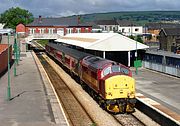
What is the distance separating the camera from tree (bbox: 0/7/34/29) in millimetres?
168750

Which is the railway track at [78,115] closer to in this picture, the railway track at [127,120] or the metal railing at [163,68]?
the railway track at [127,120]

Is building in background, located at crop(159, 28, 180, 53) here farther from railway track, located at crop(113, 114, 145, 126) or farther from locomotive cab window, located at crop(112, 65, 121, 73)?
railway track, located at crop(113, 114, 145, 126)

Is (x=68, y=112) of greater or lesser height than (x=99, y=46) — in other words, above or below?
below

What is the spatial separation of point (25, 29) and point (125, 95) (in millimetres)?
101622

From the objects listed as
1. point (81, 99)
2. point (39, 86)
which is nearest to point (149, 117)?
point (81, 99)

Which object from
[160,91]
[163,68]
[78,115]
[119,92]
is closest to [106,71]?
[119,92]

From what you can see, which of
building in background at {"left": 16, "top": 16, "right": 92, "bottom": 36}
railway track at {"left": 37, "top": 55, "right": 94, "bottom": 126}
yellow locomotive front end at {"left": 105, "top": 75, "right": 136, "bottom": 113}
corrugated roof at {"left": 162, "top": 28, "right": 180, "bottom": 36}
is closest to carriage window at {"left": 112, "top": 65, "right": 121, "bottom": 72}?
yellow locomotive front end at {"left": 105, "top": 75, "right": 136, "bottom": 113}

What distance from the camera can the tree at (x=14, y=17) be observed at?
16875 cm

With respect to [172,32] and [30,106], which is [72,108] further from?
[172,32]

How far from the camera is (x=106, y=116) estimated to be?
2411 cm

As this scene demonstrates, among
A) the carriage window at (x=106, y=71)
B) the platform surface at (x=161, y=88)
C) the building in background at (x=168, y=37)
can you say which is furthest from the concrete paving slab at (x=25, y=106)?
the building in background at (x=168, y=37)

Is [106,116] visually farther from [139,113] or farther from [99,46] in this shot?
[99,46]

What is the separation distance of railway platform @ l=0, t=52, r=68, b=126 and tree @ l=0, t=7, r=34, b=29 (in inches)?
5282

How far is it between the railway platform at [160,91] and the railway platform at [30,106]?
21.5 ft
